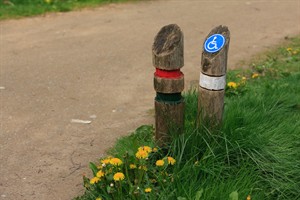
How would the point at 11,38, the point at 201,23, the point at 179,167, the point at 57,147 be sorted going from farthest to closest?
the point at 201,23
the point at 11,38
the point at 57,147
the point at 179,167

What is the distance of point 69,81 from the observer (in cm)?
563

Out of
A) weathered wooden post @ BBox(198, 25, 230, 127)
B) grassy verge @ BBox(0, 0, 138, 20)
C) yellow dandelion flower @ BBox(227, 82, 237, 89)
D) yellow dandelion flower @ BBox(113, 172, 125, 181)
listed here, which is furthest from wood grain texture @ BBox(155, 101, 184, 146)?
grassy verge @ BBox(0, 0, 138, 20)

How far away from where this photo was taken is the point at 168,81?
336cm

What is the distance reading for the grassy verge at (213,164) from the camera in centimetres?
313

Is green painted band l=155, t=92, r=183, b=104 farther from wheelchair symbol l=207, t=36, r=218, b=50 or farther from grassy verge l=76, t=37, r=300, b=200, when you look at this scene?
wheelchair symbol l=207, t=36, r=218, b=50

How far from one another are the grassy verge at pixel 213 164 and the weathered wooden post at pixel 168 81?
0.11 m

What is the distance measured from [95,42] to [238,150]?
3.83 metres

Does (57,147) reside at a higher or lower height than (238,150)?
lower

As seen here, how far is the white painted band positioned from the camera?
3412 millimetres

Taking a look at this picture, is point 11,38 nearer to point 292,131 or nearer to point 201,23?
point 201,23

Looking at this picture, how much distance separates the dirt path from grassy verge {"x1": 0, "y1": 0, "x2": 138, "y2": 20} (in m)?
0.22

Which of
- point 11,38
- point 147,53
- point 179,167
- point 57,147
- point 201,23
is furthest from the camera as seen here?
point 201,23

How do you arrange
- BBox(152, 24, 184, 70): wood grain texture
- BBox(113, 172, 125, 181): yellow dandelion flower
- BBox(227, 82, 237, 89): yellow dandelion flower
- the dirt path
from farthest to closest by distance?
Result: BBox(227, 82, 237, 89): yellow dandelion flower
the dirt path
BBox(152, 24, 184, 70): wood grain texture
BBox(113, 172, 125, 181): yellow dandelion flower

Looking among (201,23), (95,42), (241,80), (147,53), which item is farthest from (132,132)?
(201,23)
